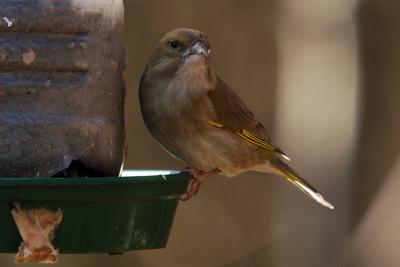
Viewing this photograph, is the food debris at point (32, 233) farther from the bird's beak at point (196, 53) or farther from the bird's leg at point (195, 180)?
the bird's beak at point (196, 53)

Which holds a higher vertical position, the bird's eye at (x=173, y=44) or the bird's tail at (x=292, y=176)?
the bird's eye at (x=173, y=44)

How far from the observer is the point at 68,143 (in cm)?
500

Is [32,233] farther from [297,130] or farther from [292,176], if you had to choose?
[297,130]

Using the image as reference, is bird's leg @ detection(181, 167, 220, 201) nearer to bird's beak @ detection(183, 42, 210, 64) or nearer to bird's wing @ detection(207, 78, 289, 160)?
bird's wing @ detection(207, 78, 289, 160)

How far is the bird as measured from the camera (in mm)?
5961


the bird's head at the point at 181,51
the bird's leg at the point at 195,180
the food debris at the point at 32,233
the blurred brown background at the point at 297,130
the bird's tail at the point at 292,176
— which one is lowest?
the blurred brown background at the point at 297,130

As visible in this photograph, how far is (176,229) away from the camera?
12164 mm

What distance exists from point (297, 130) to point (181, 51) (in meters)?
5.93

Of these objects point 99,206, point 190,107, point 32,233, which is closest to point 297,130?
point 190,107

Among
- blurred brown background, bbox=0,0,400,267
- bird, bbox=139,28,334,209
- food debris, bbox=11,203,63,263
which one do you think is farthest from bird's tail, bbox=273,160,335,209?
blurred brown background, bbox=0,0,400,267

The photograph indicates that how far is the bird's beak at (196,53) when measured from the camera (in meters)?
6.00

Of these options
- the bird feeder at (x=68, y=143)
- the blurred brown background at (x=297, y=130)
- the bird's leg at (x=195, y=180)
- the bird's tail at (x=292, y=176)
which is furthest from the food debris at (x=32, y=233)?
the blurred brown background at (x=297, y=130)

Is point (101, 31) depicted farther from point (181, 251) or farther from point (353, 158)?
point (181, 251)

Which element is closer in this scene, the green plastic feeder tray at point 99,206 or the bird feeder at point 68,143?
the green plastic feeder tray at point 99,206
